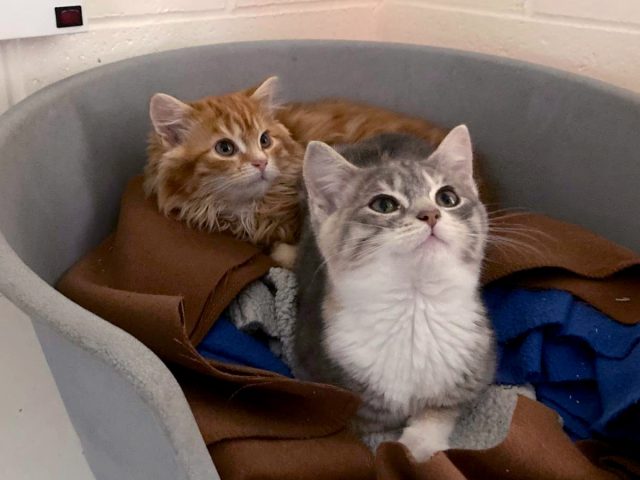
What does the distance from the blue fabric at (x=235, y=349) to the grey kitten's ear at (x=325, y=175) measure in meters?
0.29

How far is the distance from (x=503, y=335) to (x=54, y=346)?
0.86 m

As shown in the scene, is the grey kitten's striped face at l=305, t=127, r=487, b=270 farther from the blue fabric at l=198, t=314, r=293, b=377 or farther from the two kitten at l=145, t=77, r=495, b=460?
the blue fabric at l=198, t=314, r=293, b=377

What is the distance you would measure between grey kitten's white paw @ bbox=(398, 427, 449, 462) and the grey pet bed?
0.44 metres

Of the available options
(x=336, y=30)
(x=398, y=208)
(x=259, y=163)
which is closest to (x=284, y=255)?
(x=259, y=163)

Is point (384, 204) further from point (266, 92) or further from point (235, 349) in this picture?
point (266, 92)

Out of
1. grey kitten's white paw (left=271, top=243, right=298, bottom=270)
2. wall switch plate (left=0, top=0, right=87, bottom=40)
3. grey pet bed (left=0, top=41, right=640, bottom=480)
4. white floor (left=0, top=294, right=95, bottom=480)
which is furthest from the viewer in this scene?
white floor (left=0, top=294, right=95, bottom=480)

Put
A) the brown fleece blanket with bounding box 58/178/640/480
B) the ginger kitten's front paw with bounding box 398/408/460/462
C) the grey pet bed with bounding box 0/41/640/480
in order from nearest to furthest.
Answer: the grey pet bed with bounding box 0/41/640/480 → the brown fleece blanket with bounding box 58/178/640/480 → the ginger kitten's front paw with bounding box 398/408/460/462

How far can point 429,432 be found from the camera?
1.15m

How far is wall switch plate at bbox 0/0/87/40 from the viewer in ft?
4.69

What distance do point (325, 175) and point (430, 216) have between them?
244 mm

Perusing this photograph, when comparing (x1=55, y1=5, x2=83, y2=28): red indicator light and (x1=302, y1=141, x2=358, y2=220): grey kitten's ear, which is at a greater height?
(x1=55, y1=5, x2=83, y2=28): red indicator light

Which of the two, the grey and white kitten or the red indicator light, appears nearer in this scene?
the grey and white kitten

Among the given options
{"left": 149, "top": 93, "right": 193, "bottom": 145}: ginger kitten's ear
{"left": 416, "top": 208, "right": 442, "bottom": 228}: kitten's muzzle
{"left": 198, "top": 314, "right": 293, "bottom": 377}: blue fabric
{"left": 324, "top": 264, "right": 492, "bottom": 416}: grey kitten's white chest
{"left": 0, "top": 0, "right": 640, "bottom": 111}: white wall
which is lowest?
{"left": 198, "top": 314, "right": 293, "bottom": 377}: blue fabric

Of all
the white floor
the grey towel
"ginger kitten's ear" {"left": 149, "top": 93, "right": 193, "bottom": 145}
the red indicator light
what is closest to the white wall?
the red indicator light
